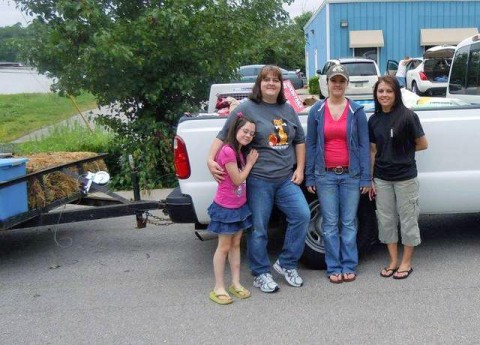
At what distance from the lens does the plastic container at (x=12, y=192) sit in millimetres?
5055

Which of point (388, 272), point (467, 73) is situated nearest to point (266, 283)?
point (388, 272)

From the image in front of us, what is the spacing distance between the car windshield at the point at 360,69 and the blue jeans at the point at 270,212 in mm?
14507

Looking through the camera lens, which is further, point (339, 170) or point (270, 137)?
point (339, 170)

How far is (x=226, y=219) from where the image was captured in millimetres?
4352

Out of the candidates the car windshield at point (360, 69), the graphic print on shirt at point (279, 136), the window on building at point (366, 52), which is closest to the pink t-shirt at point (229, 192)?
the graphic print on shirt at point (279, 136)

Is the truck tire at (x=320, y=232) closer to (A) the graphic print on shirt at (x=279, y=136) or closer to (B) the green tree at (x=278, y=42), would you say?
(A) the graphic print on shirt at (x=279, y=136)

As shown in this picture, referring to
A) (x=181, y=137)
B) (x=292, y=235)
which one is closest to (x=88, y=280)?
(x=181, y=137)

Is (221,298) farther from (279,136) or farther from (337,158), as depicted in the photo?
(337,158)

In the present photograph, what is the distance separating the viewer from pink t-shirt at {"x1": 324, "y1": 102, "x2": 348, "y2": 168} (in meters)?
4.57

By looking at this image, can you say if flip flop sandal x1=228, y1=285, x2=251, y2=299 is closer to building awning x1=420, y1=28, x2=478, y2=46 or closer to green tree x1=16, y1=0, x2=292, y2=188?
green tree x1=16, y1=0, x2=292, y2=188

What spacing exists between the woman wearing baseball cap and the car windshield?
14.2m

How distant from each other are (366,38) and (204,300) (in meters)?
24.7

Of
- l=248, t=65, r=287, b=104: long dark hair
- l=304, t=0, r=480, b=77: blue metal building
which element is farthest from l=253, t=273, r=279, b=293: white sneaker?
l=304, t=0, r=480, b=77: blue metal building

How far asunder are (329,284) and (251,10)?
5.20 metres
